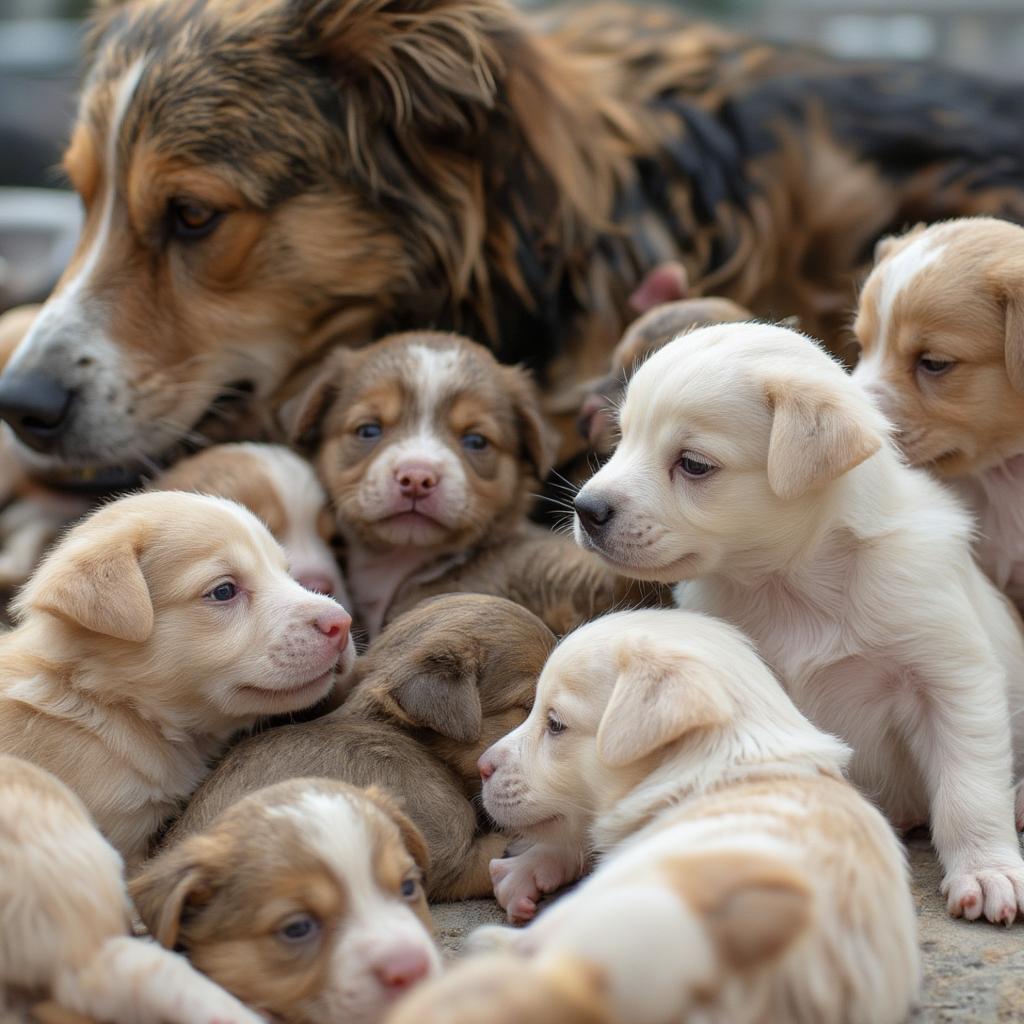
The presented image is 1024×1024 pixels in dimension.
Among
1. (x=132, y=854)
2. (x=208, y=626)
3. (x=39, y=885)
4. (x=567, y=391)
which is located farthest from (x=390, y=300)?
(x=39, y=885)

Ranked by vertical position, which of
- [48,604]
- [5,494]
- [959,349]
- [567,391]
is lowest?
[5,494]

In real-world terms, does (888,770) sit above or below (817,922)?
below

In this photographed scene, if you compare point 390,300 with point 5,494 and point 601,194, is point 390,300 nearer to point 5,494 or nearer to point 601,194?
point 601,194

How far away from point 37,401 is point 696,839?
121 inches

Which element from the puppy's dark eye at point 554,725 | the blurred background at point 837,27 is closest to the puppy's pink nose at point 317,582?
the puppy's dark eye at point 554,725

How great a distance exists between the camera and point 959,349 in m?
4.09

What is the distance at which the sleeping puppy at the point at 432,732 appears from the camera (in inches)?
142

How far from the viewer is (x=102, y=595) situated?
11.5 ft

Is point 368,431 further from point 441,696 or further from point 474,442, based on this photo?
point 441,696

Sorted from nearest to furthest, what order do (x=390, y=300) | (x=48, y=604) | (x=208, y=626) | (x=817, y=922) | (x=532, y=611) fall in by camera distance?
(x=817, y=922) → (x=48, y=604) → (x=208, y=626) → (x=532, y=611) → (x=390, y=300)

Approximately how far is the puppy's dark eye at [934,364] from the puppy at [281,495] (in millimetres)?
1854

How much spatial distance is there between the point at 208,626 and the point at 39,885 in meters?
1.02

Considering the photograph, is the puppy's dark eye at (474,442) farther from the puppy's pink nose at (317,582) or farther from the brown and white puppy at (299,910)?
the brown and white puppy at (299,910)

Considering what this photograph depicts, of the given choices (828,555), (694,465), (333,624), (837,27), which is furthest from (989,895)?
(837,27)
